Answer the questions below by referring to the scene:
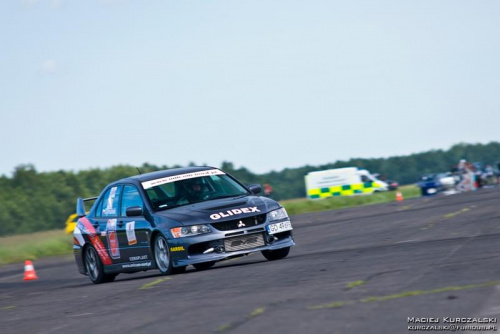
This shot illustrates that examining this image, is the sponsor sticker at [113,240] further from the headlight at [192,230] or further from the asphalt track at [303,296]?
the headlight at [192,230]

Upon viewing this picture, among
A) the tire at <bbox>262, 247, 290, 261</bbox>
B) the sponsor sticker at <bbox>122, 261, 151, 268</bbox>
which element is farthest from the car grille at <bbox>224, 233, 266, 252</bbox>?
the sponsor sticker at <bbox>122, 261, 151, 268</bbox>

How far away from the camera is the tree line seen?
86812 millimetres

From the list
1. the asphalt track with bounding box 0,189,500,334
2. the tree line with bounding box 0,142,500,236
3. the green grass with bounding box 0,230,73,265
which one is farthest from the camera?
the tree line with bounding box 0,142,500,236

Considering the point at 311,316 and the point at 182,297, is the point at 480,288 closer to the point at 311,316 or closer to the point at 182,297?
the point at 311,316

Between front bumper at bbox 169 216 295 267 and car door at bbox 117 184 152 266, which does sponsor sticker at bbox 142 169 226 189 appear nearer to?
car door at bbox 117 184 152 266

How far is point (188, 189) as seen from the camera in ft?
45.9

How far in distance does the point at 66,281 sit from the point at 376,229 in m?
6.68

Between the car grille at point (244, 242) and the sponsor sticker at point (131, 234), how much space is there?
1.59 m

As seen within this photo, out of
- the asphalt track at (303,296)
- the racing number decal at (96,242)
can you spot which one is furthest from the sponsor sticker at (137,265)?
the asphalt track at (303,296)

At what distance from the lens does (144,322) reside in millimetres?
8055

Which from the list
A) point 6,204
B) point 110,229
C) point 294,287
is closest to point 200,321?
point 294,287

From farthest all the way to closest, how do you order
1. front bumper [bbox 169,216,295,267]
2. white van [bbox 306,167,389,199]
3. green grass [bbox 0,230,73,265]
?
white van [bbox 306,167,389,199] → green grass [bbox 0,230,73,265] → front bumper [bbox 169,216,295,267]

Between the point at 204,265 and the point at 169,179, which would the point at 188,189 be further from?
the point at 204,265

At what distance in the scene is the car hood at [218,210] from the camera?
13.0m
